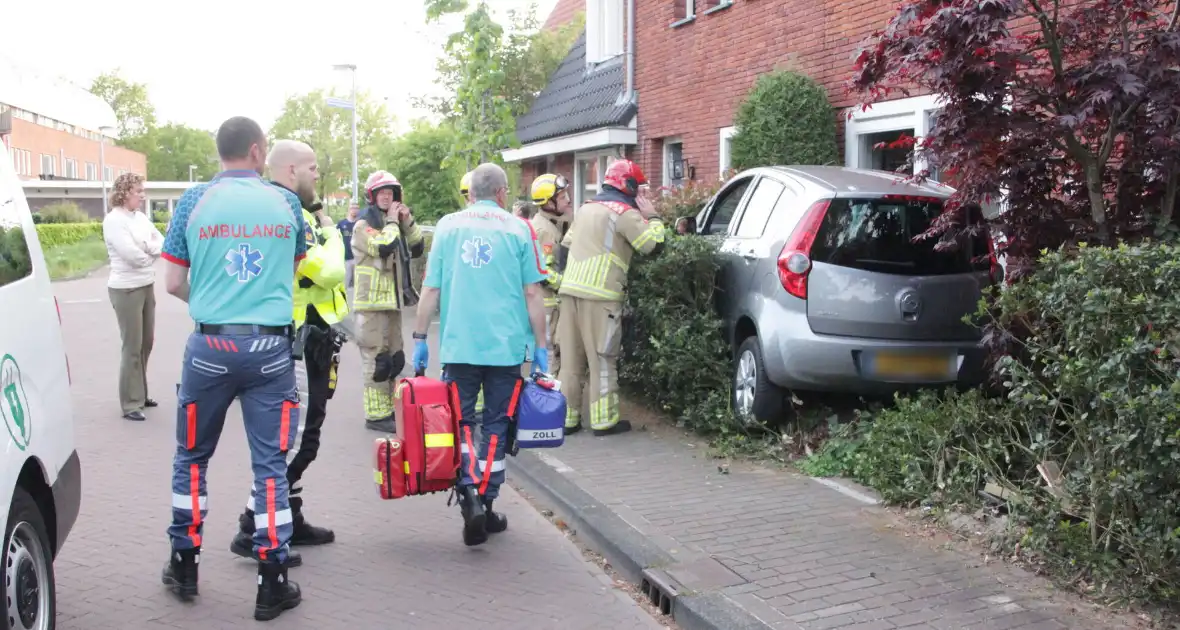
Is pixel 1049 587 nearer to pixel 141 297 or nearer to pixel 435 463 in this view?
pixel 435 463

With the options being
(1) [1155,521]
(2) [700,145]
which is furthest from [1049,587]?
(2) [700,145]

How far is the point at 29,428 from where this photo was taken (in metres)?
3.77

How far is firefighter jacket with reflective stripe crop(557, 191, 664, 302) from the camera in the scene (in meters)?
Result: 7.60

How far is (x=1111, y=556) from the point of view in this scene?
4375 mm

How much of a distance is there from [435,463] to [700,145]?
31.3 ft

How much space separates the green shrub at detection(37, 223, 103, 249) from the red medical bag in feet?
117

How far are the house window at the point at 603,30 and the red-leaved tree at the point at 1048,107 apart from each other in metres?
11.9

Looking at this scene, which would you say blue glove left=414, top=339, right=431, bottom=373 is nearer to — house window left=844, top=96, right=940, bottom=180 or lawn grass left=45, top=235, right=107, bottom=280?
house window left=844, top=96, right=940, bottom=180

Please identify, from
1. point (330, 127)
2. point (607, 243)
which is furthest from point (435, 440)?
point (330, 127)

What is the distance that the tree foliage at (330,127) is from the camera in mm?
64688

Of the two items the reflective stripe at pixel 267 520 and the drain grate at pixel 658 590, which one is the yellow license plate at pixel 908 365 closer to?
the drain grate at pixel 658 590

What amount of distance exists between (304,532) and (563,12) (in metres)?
19.7

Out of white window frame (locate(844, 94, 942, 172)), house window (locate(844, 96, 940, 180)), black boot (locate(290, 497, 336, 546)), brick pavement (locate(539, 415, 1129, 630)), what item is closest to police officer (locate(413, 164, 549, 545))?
black boot (locate(290, 497, 336, 546))

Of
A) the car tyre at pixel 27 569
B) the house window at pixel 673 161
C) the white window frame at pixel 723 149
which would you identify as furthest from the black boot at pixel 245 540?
the house window at pixel 673 161
